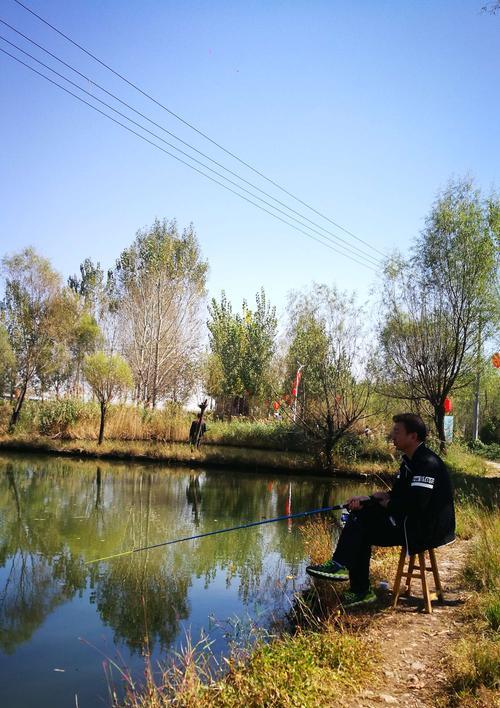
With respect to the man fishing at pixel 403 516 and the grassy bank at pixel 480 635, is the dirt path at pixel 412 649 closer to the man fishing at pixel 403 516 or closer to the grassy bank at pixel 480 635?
the grassy bank at pixel 480 635

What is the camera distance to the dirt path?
3699 mm

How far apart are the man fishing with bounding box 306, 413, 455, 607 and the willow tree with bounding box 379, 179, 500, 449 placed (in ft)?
56.0

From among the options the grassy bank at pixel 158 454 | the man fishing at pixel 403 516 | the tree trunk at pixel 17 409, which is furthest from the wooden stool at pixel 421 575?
the tree trunk at pixel 17 409

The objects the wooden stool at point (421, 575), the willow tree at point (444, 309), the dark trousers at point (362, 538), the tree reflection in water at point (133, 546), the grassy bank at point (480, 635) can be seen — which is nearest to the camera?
the grassy bank at point (480, 635)

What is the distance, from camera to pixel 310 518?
1288 centimetres

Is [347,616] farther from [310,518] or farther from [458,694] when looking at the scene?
[310,518]

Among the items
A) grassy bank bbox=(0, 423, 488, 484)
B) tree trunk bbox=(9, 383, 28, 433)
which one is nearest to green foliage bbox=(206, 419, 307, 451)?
grassy bank bbox=(0, 423, 488, 484)

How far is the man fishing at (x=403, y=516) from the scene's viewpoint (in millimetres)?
4859

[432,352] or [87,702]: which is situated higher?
[432,352]

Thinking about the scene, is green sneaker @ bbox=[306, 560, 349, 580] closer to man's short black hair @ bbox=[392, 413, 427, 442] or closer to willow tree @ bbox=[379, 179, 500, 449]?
man's short black hair @ bbox=[392, 413, 427, 442]

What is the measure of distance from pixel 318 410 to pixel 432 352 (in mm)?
4485

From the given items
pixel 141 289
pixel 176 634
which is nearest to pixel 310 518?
pixel 176 634

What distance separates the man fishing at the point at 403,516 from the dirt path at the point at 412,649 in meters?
0.38

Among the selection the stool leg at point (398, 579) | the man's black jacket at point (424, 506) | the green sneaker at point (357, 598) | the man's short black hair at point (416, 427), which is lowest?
the green sneaker at point (357, 598)
